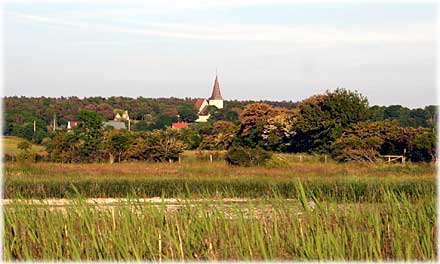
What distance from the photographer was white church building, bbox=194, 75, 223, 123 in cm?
6960

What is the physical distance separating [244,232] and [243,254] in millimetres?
251

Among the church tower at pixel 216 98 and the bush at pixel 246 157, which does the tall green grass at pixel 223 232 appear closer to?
the bush at pixel 246 157

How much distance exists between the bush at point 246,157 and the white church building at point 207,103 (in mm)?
38148

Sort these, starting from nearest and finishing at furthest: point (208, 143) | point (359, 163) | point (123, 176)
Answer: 1. point (123, 176)
2. point (359, 163)
3. point (208, 143)

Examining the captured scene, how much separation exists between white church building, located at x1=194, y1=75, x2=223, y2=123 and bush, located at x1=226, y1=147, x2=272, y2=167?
3815 cm

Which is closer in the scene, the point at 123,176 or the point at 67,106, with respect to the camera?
the point at 123,176

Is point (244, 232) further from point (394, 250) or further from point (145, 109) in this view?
point (145, 109)

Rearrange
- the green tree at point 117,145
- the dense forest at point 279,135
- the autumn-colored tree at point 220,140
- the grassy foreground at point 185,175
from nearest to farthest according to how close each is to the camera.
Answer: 1. the grassy foreground at point 185,175
2. the dense forest at point 279,135
3. the green tree at point 117,145
4. the autumn-colored tree at point 220,140

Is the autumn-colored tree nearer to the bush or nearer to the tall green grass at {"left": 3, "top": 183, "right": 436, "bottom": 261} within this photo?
the bush

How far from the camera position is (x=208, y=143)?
126ft

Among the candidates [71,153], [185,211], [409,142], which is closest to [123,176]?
[71,153]

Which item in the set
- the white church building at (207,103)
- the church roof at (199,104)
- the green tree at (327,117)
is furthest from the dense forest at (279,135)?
the church roof at (199,104)

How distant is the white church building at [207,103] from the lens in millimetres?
69600

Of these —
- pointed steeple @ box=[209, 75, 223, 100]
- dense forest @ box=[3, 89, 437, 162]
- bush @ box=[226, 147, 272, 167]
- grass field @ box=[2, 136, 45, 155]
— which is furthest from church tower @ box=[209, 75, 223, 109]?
bush @ box=[226, 147, 272, 167]
